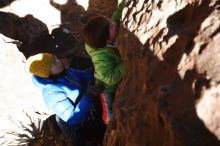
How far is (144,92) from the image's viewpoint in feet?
6.63

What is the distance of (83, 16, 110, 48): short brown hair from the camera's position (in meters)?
2.67

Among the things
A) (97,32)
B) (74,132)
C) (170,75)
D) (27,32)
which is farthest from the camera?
(27,32)

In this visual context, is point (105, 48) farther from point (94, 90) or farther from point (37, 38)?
point (37, 38)

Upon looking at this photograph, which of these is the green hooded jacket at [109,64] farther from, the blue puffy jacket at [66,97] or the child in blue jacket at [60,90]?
the blue puffy jacket at [66,97]

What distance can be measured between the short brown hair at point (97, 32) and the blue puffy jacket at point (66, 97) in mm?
889

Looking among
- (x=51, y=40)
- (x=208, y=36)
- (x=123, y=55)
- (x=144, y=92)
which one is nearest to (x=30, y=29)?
(x=51, y=40)

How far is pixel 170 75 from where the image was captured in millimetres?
1812

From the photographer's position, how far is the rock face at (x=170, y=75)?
156cm

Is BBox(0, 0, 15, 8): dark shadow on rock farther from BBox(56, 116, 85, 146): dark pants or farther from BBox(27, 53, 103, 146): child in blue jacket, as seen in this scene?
BBox(56, 116, 85, 146): dark pants

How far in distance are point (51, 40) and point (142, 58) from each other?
147 inches

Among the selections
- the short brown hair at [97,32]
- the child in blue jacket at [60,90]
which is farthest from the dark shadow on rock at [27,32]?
the short brown hair at [97,32]

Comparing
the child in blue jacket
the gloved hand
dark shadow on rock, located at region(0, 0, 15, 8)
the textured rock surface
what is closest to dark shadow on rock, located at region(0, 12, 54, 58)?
dark shadow on rock, located at region(0, 0, 15, 8)

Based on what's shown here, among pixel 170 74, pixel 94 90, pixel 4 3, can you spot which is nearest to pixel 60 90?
pixel 94 90

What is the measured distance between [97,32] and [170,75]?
1.02 metres
